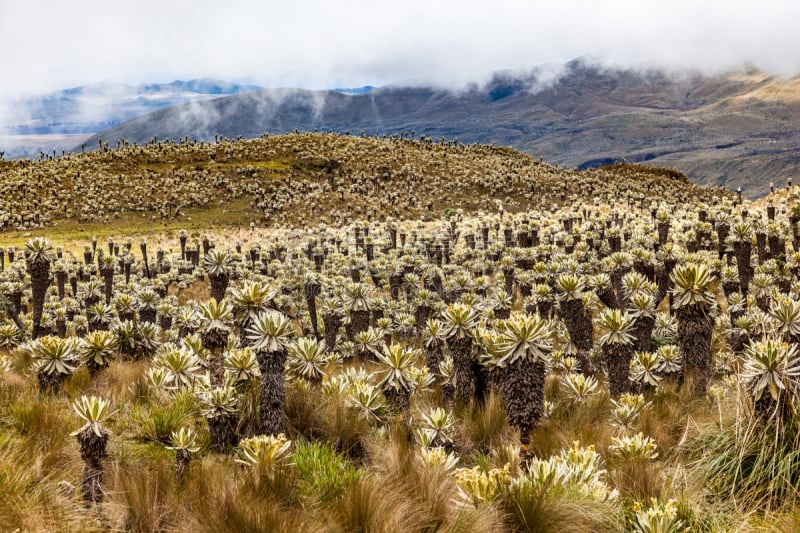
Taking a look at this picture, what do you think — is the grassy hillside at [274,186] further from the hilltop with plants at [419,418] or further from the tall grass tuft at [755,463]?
the tall grass tuft at [755,463]

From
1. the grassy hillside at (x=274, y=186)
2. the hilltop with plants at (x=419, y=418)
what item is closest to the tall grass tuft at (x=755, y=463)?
the hilltop with plants at (x=419, y=418)

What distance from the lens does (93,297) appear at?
101 feet

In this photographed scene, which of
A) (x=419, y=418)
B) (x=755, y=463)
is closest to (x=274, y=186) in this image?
(x=419, y=418)

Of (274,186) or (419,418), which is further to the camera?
(274,186)

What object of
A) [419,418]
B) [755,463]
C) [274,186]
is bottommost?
[419,418]

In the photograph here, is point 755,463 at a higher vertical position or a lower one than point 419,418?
higher

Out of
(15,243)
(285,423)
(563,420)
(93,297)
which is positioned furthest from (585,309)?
(15,243)

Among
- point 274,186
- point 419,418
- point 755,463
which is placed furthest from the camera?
point 274,186

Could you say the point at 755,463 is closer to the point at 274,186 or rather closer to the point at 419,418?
the point at 419,418

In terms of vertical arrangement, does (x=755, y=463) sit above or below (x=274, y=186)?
below

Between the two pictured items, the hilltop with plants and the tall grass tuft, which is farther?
the tall grass tuft

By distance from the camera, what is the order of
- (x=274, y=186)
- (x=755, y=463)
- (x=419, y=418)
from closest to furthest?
(x=755, y=463), (x=419, y=418), (x=274, y=186)

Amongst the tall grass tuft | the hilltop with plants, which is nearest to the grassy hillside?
the hilltop with plants

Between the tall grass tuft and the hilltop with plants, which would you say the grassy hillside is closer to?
the hilltop with plants
